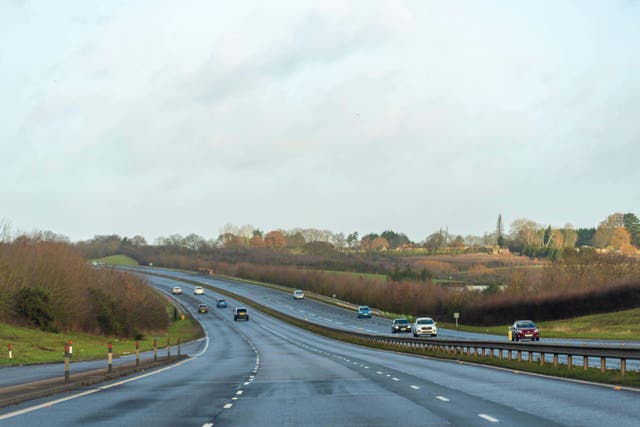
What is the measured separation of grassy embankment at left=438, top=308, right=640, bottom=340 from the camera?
63.6 meters

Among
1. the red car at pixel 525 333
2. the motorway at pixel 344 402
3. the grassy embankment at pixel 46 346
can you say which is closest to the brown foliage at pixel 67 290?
the grassy embankment at pixel 46 346

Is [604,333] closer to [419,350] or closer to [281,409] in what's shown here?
[419,350]

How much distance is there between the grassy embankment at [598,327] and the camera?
6356cm

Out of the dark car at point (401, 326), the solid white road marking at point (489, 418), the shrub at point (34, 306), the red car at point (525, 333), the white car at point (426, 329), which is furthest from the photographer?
the dark car at point (401, 326)

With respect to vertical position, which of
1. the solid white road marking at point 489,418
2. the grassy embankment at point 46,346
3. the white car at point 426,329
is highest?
the solid white road marking at point 489,418

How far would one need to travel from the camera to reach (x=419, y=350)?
53.2m

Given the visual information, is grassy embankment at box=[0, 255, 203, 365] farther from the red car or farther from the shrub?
the red car

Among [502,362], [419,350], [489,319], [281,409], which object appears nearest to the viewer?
[281,409]

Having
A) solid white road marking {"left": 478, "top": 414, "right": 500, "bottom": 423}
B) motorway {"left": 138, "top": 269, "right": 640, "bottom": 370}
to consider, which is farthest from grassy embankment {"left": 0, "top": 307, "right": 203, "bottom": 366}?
solid white road marking {"left": 478, "top": 414, "right": 500, "bottom": 423}

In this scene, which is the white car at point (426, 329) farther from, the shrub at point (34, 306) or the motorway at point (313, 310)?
the shrub at point (34, 306)

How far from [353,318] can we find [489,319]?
2326cm

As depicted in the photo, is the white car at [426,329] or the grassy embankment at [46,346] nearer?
the grassy embankment at [46,346]

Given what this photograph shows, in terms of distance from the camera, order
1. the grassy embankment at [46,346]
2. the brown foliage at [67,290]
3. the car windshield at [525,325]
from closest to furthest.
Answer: the grassy embankment at [46,346], the car windshield at [525,325], the brown foliage at [67,290]

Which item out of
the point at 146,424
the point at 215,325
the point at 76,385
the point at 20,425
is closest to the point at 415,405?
the point at 146,424
